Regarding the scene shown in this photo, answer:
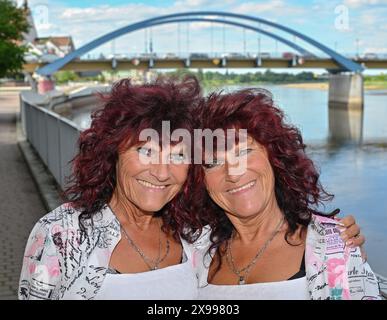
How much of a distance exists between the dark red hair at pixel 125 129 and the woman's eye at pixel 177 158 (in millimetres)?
94

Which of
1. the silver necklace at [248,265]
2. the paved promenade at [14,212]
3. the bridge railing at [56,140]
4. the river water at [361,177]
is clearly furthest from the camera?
the river water at [361,177]

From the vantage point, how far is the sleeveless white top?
191 cm

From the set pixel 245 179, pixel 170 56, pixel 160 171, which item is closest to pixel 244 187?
pixel 245 179

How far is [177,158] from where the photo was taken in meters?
2.05

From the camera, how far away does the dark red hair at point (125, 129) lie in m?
2.02

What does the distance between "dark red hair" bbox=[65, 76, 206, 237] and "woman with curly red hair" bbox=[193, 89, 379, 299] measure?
0.10 meters

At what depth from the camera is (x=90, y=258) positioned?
1929 mm

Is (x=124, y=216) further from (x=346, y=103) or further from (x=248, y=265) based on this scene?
(x=346, y=103)

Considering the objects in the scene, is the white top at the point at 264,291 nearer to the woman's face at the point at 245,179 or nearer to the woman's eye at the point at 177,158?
the woman's face at the point at 245,179

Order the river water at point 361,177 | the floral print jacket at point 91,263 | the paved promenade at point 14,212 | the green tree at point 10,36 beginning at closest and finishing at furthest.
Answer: the floral print jacket at point 91,263, the paved promenade at point 14,212, the river water at point 361,177, the green tree at point 10,36

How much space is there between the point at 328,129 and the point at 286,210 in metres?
35.9

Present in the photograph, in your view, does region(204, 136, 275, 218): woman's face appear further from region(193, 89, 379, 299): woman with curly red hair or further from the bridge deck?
the bridge deck

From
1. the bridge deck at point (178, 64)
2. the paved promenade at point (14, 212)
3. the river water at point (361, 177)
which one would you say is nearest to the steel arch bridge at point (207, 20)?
the bridge deck at point (178, 64)

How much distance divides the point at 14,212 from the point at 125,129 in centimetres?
610
